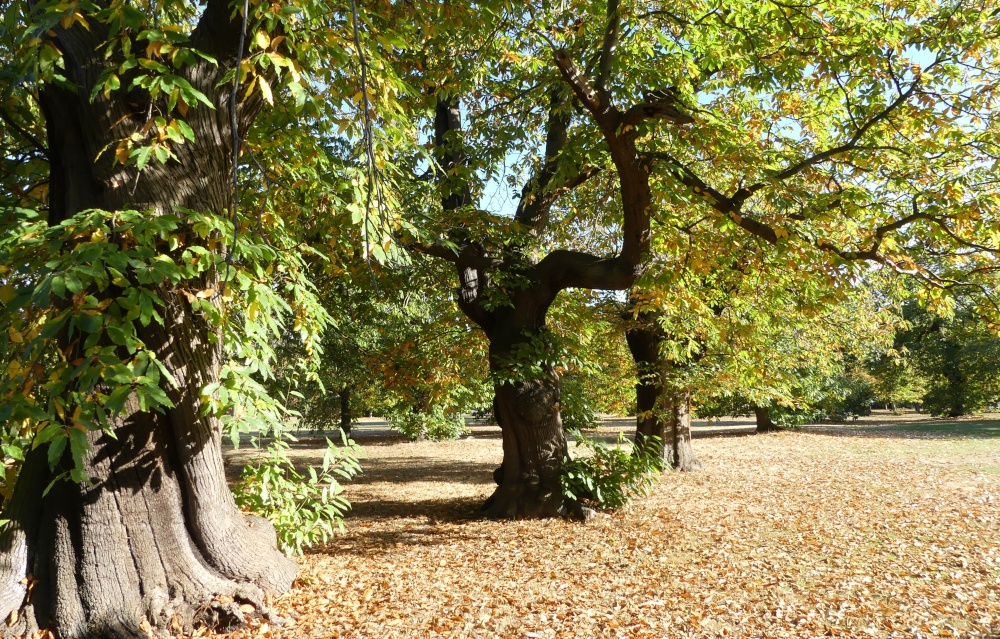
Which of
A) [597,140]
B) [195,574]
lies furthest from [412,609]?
[597,140]

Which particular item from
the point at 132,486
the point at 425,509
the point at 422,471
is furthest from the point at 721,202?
the point at 422,471

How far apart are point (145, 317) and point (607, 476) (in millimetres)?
6792

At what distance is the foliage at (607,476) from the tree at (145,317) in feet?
15.6

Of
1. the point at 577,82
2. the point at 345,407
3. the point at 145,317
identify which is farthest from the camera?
the point at 345,407

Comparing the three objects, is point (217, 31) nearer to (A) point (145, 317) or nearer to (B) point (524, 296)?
(A) point (145, 317)

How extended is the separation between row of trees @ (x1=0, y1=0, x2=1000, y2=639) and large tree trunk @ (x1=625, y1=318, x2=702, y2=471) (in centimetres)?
10

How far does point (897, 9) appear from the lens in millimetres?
7430

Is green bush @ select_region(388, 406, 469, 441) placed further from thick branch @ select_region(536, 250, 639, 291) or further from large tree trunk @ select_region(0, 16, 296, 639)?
large tree trunk @ select_region(0, 16, 296, 639)

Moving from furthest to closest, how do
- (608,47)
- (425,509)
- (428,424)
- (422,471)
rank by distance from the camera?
1. (428,424)
2. (422,471)
3. (425,509)
4. (608,47)

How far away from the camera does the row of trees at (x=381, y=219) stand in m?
3.68

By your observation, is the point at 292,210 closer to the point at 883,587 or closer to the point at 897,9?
the point at 883,587

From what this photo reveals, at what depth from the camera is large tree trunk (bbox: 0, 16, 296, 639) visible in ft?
13.4

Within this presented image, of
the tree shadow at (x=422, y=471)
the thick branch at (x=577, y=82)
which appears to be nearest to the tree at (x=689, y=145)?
the thick branch at (x=577, y=82)

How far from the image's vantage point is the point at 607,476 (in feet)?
29.0
